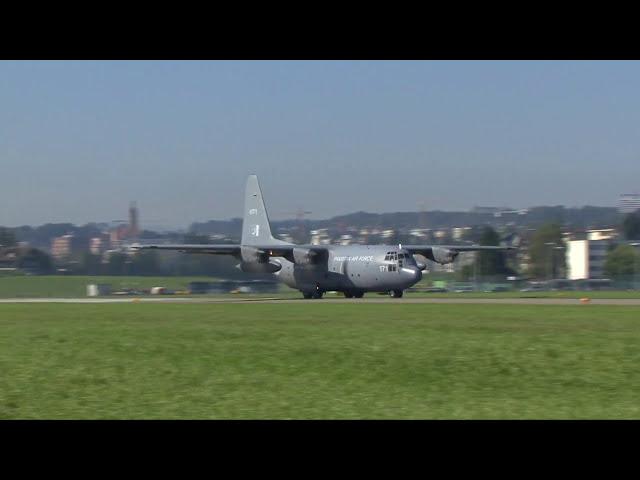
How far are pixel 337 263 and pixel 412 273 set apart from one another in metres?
4.98

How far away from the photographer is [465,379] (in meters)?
19.0

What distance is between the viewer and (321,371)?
19.6 meters

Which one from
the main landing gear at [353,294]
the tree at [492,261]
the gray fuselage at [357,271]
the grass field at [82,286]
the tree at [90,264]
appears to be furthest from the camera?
the tree at [492,261]

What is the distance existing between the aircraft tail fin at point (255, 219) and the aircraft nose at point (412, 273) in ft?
41.7

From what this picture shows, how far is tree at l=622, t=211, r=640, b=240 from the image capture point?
150250 mm

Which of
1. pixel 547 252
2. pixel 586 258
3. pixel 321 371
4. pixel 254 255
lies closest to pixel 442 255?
pixel 254 255

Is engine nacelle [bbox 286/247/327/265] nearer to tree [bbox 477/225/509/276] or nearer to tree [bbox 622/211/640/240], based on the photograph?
tree [bbox 477/225/509/276]

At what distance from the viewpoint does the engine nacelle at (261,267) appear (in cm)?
5838

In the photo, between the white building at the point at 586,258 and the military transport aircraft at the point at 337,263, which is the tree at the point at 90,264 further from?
the white building at the point at 586,258

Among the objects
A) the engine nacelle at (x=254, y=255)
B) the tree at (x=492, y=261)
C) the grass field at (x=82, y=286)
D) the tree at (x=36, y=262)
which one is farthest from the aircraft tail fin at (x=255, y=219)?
the tree at (x=492, y=261)

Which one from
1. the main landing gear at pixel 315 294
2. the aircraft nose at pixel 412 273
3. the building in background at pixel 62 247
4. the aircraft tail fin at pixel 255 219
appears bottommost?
the main landing gear at pixel 315 294
